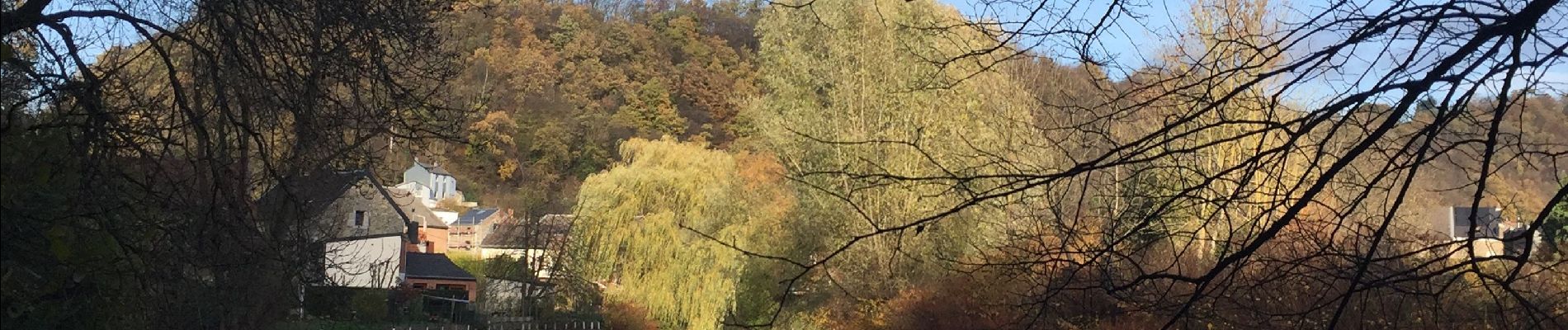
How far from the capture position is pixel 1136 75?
4.41m

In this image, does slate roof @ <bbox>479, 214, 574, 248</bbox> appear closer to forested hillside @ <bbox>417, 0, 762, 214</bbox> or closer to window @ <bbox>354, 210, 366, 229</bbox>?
forested hillside @ <bbox>417, 0, 762, 214</bbox>

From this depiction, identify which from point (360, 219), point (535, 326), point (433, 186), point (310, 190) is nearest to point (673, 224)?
point (535, 326)

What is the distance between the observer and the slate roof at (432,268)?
39.5 metres

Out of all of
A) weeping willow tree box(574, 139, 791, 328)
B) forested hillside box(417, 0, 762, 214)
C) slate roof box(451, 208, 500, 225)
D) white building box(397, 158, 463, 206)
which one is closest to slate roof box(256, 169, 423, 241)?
weeping willow tree box(574, 139, 791, 328)

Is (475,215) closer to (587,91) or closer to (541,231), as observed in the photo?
(587,91)

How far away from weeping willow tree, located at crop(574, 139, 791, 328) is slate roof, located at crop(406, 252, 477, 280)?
33.4 feet

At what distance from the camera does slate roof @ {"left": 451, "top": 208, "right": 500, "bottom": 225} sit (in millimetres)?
51969

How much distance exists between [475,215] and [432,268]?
12.8m

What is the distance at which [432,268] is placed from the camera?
4009 cm

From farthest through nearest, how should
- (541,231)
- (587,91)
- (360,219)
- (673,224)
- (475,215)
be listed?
1. (475,215)
2. (587,91)
3. (541,231)
4. (360,219)
5. (673,224)

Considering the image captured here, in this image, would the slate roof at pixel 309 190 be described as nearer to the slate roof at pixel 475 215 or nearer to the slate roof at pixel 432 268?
the slate roof at pixel 432 268

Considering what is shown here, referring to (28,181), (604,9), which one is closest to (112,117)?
(28,181)

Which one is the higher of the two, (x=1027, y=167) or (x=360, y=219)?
(x=360, y=219)

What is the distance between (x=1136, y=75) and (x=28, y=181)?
3.30 metres
